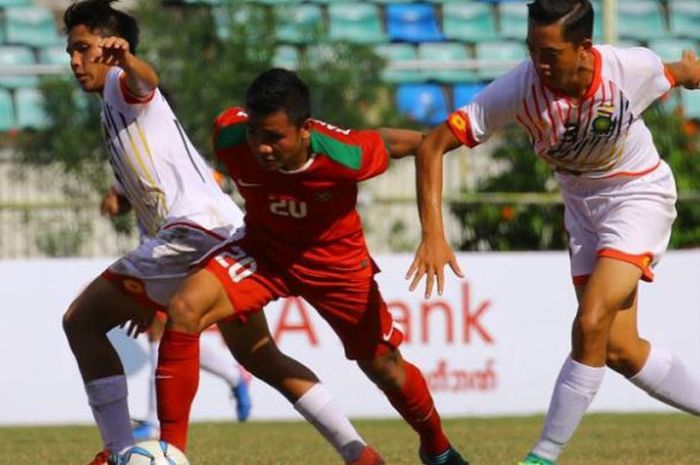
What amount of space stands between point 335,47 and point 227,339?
9.50 m

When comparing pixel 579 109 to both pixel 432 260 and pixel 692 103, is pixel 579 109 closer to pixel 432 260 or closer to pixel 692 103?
pixel 432 260

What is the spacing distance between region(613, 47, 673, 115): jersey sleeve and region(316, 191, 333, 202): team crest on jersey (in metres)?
→ 1.37

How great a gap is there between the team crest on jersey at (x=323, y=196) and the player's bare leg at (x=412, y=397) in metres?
0.78

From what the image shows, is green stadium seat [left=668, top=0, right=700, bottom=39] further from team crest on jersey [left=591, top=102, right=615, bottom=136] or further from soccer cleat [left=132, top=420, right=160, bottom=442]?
team crest on jersey [left=591, top=102, right=615, bottom=136]

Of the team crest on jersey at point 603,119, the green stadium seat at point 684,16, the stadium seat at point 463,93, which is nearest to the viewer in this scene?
the team crest on jersey at point 603,119

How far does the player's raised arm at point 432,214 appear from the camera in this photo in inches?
265

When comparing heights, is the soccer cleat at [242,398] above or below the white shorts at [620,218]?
below

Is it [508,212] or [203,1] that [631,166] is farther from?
[203,1]

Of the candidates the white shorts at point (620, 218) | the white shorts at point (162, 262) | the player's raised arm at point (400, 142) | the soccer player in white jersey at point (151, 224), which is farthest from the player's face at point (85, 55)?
the white shorts at point (620, 218)

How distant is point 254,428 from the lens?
12.7 metres

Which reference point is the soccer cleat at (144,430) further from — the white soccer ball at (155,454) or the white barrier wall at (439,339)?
the white soccer ball at (155,454)

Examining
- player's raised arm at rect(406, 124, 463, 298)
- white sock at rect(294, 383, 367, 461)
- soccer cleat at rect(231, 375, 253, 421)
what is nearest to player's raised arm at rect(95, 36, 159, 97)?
player's raised arm at rect(406, 124, 463, 298)

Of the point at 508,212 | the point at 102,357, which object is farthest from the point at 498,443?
the point at 508,212

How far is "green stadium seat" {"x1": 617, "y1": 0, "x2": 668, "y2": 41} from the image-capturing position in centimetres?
2203
